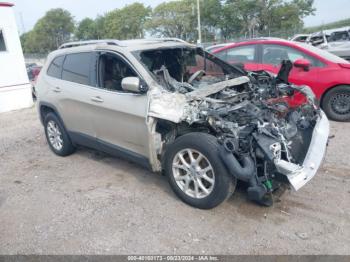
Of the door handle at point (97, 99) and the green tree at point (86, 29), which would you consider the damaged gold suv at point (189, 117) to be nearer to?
the door handle at point (97, 99)

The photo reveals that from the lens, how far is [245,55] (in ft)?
23.7

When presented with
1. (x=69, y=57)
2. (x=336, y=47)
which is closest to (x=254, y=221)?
(x=69, y=57)

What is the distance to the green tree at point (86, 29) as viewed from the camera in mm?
82731

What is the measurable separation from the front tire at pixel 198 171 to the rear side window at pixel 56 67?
2.62m

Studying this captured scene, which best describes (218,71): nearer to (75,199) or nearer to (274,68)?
(274,68)

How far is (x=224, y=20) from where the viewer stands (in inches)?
2072

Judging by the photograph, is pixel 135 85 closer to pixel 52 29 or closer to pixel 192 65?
pixel 192 65

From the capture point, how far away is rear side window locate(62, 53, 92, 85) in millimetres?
4530

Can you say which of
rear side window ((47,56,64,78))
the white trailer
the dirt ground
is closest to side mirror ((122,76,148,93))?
the dirt ground

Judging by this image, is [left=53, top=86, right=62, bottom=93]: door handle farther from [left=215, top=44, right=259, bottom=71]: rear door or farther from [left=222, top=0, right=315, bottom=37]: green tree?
[left=222, top=0, right=315, bottom=37]: green tree

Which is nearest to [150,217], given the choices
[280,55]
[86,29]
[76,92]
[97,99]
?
[97,99]

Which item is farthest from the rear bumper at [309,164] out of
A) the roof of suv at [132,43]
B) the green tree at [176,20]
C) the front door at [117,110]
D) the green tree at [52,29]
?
the green tree at [52,29]

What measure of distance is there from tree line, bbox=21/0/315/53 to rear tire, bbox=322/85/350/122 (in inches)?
965

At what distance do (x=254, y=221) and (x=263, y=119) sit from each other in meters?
1.06
